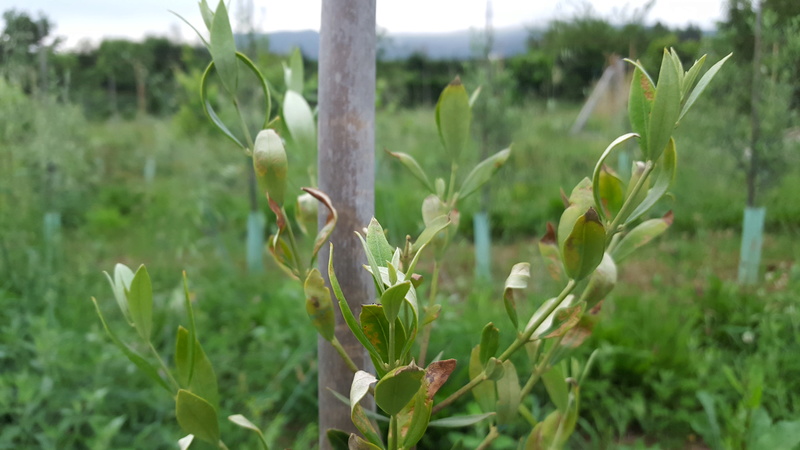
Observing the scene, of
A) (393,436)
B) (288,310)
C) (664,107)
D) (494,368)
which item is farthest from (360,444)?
(288,310)

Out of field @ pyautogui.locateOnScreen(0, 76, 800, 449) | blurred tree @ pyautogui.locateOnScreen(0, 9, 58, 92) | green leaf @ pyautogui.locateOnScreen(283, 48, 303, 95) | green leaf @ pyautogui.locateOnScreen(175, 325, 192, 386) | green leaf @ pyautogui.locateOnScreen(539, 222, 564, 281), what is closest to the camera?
green leaf @ pyautogui.locateOnScreen(175, 325, 192, 386)

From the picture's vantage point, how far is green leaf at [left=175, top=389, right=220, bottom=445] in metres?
0.59

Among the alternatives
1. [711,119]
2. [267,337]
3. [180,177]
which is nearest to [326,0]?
[267,337]

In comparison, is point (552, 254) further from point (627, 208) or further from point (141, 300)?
point (141, 300)

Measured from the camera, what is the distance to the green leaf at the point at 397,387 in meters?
0.43

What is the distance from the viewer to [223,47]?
0.57 metres

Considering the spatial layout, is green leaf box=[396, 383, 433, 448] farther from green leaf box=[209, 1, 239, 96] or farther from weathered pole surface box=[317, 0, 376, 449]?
green leaf box=[209, 1, 239, 96]

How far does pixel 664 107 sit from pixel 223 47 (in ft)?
1.24

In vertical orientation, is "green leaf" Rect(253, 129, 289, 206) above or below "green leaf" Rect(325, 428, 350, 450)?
above

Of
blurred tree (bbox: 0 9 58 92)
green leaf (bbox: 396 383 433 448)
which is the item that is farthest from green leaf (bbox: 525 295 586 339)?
blurred tree (bbox: 0 9 58 92)

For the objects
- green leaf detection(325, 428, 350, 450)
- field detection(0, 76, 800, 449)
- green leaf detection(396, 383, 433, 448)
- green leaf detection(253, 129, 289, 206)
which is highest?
green leaf detection(253, 129, 289, 206)

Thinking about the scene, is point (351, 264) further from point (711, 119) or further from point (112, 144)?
point (112, 144)

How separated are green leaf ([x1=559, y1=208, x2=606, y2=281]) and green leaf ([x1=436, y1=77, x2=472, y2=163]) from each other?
25 cm

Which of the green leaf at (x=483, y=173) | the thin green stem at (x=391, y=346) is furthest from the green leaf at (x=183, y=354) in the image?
the green leaf at (x=483, y=173)
